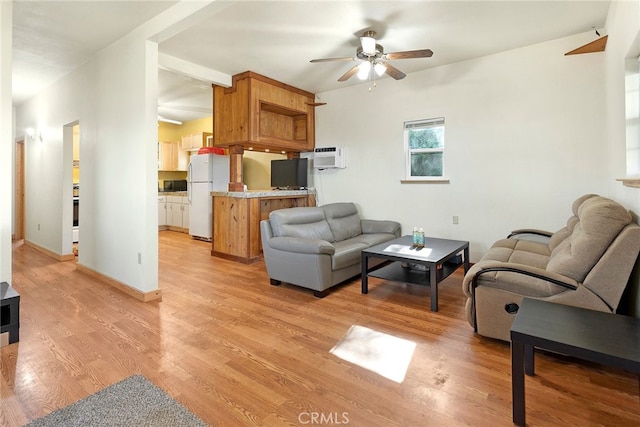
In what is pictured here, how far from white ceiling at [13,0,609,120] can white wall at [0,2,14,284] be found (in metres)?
0.59

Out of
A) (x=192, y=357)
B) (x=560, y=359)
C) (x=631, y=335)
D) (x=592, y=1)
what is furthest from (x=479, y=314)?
(x=592, y=1)

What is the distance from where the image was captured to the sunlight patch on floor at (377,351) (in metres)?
2.00

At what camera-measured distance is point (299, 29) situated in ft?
11.1

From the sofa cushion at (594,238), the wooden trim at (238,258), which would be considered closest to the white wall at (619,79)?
the sofa cushion at (594,238)

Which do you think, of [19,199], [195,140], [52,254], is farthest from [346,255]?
[19,199]

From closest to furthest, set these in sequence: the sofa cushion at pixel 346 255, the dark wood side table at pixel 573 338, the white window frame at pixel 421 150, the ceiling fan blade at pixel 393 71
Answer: the dark wood side table at pixel 573 338 < the sofa cushion at pixel 346 255 < the ceiling fan blade at pixel 393 71 < the white window frame at pixel 421 150

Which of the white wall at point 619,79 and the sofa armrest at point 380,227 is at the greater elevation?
the white wall at point 619,79

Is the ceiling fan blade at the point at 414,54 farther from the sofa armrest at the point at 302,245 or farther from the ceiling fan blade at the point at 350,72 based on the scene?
the sofa armrest at the point at 302,245

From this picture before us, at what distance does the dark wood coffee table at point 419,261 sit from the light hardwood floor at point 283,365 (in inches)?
7.5

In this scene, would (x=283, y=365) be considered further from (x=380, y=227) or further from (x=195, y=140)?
(x=195, y=140)

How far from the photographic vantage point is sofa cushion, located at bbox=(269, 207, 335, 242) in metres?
3.73

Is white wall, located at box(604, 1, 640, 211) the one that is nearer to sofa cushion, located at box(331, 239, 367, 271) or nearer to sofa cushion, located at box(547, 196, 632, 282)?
sofa cushion, located at box(547, 196, 632, 282)

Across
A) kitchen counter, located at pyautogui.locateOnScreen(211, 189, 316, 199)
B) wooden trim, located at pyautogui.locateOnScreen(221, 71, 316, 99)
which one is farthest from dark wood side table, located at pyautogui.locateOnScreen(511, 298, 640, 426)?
wooden trim, located at pyautogui.locateOnScreen(221, 71, 316, 99)

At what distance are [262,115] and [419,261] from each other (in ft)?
12.0
